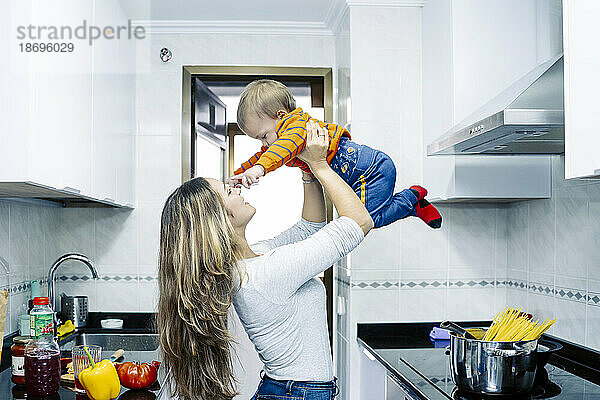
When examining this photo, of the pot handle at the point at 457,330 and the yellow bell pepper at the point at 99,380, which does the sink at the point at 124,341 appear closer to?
the yellow bell pepper at the point at 99,380

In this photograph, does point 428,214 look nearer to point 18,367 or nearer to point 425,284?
point 425,284

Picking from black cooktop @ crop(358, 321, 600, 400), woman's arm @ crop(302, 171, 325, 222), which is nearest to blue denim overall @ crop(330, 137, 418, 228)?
woman's arm @ crop(302, 171, 325, 222)

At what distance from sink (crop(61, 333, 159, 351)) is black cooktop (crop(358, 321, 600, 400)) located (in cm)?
105

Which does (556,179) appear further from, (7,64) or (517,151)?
(7,64)

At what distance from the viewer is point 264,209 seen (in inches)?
228

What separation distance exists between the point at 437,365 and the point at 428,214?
59 centimetres

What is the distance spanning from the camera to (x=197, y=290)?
170cm

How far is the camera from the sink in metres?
3.42

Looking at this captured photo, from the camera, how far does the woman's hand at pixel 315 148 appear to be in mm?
1972

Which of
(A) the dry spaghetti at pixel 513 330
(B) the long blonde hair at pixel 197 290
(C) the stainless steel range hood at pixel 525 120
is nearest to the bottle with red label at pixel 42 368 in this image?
(B) the long blonde hair at pixel 197 290

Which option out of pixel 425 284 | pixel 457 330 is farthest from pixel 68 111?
pixel 425 284

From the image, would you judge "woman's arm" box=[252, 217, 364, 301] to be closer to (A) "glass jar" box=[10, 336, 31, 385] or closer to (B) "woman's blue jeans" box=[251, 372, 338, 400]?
(B) "woman's blue jeans" box=[251, 372, 338, 400]

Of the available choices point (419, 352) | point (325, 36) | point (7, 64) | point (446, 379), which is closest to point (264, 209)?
point (325, 36)

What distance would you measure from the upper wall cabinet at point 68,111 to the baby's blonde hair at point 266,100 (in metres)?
0.61
